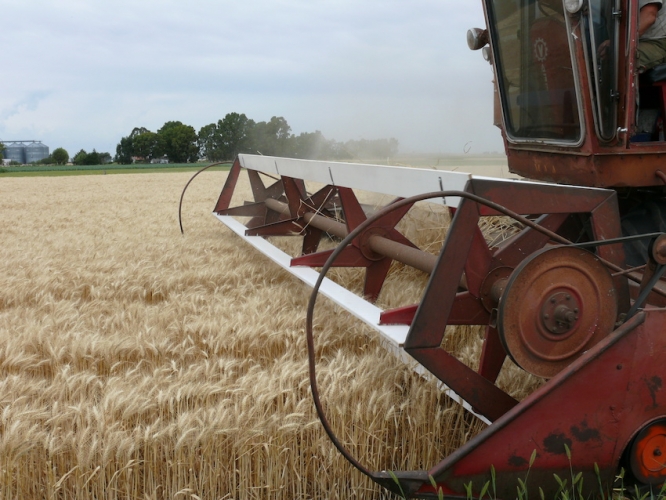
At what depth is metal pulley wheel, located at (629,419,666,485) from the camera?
6.13ft

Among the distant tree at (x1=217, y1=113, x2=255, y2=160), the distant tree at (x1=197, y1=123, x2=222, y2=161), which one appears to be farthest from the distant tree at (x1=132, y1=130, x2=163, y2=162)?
the distant tree at (x1=217, y1=113, x2=255, y2=160)

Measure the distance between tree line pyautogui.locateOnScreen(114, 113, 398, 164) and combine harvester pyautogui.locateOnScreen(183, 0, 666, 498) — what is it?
3839mm

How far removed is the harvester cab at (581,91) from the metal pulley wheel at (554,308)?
962mm

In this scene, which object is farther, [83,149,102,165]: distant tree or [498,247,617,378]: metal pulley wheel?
[83,149,102,165]: distant tree

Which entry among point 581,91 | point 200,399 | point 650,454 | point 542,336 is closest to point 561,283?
point 542,336

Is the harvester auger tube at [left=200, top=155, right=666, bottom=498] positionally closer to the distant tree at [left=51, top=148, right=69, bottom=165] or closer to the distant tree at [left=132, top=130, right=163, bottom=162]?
the distant tree at [left=132, top=130, right=163, bottom=162]

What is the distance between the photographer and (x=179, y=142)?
61.9 meters

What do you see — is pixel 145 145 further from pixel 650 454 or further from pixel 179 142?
pixel 650 454

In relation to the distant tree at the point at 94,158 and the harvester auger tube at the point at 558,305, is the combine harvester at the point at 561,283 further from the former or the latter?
the distant tree at the point at 94,158

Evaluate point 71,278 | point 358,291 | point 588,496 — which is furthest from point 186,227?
point 588,496

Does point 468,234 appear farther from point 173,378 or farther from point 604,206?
point 173,378

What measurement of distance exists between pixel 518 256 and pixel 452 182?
1.09ft

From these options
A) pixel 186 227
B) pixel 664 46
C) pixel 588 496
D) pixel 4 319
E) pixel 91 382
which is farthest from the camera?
pixel 186 227

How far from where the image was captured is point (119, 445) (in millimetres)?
1953
